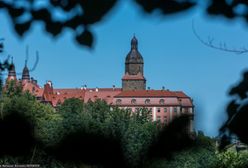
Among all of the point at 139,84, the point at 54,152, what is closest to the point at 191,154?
the point at 54,152

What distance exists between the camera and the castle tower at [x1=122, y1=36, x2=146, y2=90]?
121500 millimetres

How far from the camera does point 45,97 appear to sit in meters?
110

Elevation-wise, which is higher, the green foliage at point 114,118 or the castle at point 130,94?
the castle at point 130,94

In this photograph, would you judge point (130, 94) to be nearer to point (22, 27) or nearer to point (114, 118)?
point (114, 118)

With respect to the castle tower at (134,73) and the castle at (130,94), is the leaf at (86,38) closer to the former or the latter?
the castle at (130,94)

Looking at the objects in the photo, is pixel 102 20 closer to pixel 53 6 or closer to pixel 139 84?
pixel 53 6

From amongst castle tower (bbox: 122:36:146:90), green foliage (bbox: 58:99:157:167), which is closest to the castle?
castle tower (bbox: 122:36:146:90)

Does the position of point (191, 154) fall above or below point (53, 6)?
below

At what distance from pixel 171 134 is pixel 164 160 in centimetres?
6

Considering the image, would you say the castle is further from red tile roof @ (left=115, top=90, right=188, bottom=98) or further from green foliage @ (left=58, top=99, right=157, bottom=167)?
green foliage @ (left=58, top=99, right=157, bottom=167)

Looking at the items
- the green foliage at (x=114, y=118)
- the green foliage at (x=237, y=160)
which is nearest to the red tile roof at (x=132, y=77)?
the green foliage at (x=114, y=118)

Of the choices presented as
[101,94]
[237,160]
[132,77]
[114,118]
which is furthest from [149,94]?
[237,160]

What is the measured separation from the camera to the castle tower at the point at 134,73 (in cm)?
12150

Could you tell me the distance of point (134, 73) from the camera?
124 metres
